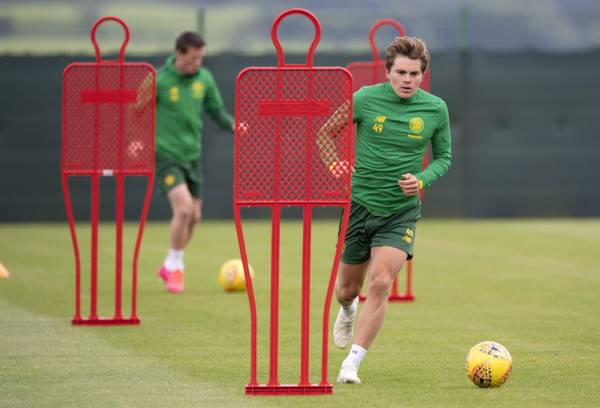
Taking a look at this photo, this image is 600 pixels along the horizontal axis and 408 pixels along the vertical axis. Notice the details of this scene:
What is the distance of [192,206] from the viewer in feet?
41.2

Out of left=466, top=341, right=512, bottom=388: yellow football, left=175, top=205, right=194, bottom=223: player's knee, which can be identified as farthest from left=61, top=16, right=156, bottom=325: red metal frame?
left=466, top=341, right=512, bottom=388: yellow football

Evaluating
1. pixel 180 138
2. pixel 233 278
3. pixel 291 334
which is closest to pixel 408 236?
pixel 291 334

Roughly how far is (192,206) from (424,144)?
194 inches

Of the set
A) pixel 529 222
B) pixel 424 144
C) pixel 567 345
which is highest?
pixel 424 144

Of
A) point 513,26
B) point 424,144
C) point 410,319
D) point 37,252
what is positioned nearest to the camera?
point 424,144

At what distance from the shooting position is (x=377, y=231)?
7891mm

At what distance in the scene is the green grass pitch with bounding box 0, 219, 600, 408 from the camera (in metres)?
7.32

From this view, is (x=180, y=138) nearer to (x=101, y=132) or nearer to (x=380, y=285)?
(x=101, y=132)

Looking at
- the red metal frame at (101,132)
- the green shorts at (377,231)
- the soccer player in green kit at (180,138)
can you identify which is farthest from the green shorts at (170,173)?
the green shorts at (377,231)

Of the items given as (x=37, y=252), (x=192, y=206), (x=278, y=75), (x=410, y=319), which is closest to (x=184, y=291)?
(x=192, y=206)

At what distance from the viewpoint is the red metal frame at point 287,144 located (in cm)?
705

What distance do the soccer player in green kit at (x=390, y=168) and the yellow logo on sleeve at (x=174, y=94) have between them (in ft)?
15.7

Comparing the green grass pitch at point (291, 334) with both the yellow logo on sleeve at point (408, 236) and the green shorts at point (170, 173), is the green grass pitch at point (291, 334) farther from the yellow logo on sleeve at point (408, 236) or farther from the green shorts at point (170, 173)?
the green shorts at point (170, 173)

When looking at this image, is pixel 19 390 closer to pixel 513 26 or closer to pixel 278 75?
pixel 278 75
